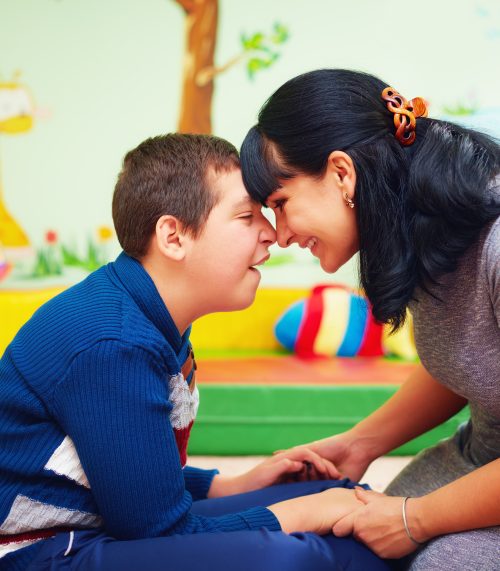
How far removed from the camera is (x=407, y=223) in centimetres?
125

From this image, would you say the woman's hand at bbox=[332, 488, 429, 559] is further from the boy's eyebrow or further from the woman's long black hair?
the boy's eyebrow

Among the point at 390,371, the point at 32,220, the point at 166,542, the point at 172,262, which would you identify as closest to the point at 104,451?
the point at 166,542

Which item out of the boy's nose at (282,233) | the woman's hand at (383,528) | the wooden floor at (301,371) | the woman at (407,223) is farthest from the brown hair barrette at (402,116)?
the wooden floor at (301,371)

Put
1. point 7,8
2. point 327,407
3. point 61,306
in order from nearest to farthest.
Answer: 1. point 61,306
2. point 327,407
3. point 7,8

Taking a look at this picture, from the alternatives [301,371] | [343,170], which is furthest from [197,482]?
[301,371]

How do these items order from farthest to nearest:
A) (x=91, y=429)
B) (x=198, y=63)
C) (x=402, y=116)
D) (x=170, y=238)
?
(x=198, y=63)
(x=170, y=238)
(x=402, y=116)
(x=91, y=429)

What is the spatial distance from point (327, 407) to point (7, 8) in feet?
7.21

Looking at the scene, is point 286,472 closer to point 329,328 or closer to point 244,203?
point 244,203

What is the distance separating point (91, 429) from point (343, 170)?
598 mm

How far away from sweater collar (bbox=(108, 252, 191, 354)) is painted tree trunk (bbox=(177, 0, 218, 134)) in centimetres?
207

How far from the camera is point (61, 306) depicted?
3.94 feet

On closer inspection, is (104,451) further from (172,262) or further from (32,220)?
(32,220)

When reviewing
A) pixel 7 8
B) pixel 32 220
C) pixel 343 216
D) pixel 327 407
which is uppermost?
pixel 7 8

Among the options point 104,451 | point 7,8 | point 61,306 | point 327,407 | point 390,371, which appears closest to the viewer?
point 104,451
